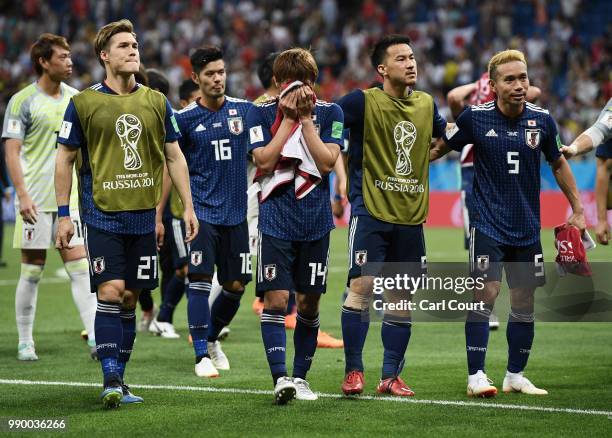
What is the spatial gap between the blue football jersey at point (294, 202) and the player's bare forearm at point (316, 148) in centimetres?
15

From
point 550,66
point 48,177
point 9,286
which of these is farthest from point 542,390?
point 550,66

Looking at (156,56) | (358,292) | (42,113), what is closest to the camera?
(358,292)

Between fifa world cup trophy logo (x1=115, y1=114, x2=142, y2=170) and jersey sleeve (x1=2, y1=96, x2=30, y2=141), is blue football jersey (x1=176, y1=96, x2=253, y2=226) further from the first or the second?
fifa world cup trophy logo (x1=115, y1=114, x2=142, y2=170)

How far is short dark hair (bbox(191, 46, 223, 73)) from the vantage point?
859cm

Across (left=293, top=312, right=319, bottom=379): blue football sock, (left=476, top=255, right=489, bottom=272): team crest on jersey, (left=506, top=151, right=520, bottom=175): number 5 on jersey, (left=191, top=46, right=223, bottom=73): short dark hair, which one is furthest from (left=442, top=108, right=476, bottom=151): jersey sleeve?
Answer: (left=191, top=46, right=223, bottom=73): short dark hair

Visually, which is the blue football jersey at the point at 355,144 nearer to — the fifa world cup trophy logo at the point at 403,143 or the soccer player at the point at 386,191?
the soccer player at the point at 386,191

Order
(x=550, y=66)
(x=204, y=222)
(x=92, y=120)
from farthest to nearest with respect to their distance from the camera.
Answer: (x=550, y=66), (x=204, y=222), (x=92, y=120)

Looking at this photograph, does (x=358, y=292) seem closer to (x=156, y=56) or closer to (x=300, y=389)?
(x=300, y=389)

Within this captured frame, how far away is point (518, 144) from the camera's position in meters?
7.42

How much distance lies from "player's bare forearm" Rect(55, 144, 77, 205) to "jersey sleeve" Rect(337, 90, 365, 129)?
5.77ft

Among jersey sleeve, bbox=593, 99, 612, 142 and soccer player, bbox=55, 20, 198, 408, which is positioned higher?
jersey sleeve, bbox=593, 99, 612, 142

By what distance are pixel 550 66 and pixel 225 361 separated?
2163cm

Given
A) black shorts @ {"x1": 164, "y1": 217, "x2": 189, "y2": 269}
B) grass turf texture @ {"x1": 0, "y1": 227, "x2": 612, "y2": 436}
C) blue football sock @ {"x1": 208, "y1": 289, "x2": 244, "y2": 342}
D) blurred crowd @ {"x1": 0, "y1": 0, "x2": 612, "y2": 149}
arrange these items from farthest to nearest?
blurred crowd @ {"x1": 0, "y1": 0, "x2": 612, "y2": 149} → black shorts @ {"x1": 164, "y1": 217, "x2": 189, "y2": 269} → blue football sock @ {"x1": 208, "y1": 289, "x2": 244, "y2": 342} → grass turf texture @ {"x1": 0, "y1": 227, "x2": 612, "y2": 436}

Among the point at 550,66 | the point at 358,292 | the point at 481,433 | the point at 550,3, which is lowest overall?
the point at 481,433
